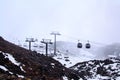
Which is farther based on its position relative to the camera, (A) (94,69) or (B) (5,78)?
(A) (94,69)

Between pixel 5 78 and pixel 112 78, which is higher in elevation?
pixel 5 78

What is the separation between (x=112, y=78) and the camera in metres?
46.9

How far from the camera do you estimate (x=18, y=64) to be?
3005cm

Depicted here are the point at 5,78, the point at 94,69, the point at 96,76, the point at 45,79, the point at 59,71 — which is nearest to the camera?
the point at 5,78

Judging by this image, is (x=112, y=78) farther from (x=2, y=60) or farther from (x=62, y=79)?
(x=2, y=60)

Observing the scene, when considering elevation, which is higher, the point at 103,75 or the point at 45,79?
the point at 45,79

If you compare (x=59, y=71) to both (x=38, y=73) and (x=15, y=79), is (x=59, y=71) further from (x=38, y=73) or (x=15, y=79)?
(x=15, y=79)

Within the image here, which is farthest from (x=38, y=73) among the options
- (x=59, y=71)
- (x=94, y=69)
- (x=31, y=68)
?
(x=94, y=69)

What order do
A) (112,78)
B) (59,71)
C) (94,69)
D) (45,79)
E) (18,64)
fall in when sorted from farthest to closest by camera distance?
(94,69) < (112,78) < (59,71) < (18,64) < (45,79)

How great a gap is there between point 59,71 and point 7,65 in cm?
961

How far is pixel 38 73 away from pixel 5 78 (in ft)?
29.9

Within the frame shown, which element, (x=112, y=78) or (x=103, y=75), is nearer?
(x=112, y=78)

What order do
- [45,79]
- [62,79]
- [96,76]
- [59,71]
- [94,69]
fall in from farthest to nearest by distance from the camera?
[94,69] → [96,76] → [59,71] → [62,79] → [45,79]

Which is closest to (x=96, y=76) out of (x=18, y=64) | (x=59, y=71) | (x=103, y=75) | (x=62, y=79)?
(x=103, y=75)
